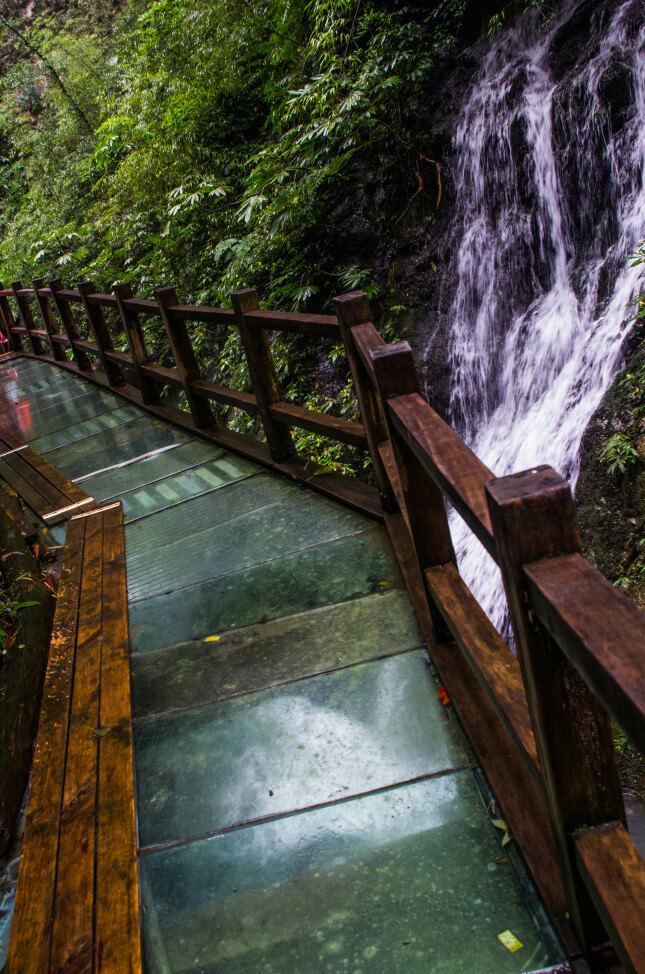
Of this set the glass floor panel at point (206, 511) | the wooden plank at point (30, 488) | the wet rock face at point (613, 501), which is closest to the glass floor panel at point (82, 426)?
the wooden plank at point (30, 488)

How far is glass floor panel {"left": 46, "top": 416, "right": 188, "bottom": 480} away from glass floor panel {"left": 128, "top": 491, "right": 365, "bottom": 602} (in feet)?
6.70

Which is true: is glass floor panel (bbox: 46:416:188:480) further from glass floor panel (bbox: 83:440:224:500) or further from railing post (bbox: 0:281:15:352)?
railing post (bbox: 0:281:15:352)

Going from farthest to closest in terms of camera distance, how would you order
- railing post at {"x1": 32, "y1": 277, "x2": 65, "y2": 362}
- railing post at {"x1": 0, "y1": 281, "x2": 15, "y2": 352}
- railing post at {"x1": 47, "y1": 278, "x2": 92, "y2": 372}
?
railing post at {"x1": 0, "y1": 281, "x2": 15, "y2": 352} < railing post at {"x1": 32, "y1": 277, "x2": 65, "y2": 362} < railing post at {"x1": 47, "y1": 278, "x2": 92, "y2": 372}

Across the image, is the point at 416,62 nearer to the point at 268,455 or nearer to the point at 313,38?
the point at 313,38

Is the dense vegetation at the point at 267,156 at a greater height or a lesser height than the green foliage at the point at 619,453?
greater

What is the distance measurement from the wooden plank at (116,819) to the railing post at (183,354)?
2.83 meters

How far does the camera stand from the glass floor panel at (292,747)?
242cm

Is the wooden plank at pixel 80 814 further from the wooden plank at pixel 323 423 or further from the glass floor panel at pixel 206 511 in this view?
the wooden plank at pixel 323 423

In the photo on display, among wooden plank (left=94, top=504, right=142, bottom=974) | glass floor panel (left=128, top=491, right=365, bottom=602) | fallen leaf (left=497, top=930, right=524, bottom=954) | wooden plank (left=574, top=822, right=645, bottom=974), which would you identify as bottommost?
glass floor panel (left=128, top=491, right=365, bottom=602)

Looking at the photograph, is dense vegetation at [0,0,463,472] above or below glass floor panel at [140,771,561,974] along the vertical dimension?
above

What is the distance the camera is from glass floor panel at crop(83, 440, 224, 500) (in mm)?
5668

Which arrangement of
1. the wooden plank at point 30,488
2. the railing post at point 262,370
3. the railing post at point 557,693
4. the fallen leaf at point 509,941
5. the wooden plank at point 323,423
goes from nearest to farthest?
the railing post at point 557,693
the fallen leaf at point 509,941
the wooden plank at point 323,423
the railing post at point 262,370
the wooden plank at point 30,488

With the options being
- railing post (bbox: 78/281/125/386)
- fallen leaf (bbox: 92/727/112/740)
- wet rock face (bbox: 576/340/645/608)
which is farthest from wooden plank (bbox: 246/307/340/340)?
railing post (bbox: 78/281/125/386)

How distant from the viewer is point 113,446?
22.1 feet
